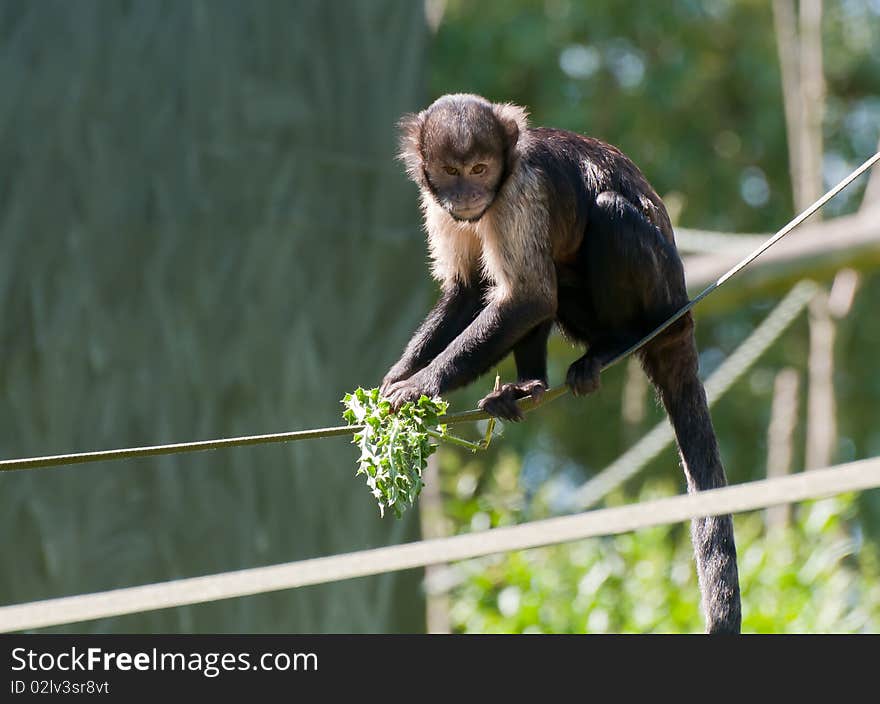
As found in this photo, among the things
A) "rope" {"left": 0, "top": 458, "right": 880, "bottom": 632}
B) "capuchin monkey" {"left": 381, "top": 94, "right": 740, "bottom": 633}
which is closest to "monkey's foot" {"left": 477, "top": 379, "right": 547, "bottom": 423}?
"capuchin monkey" {"left": 381, "top": 94, "right": 740, "bottom": 633}

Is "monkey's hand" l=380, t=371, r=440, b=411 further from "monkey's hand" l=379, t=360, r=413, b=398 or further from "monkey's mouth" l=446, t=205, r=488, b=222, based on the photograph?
"monkey's mouth" l=446, t=205, r=488, b=222

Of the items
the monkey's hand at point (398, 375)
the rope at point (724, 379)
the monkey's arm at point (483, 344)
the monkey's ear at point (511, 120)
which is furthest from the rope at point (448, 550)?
the rope at point (724, 379)

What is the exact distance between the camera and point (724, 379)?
6.90 meters

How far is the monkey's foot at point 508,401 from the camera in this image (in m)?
3.22

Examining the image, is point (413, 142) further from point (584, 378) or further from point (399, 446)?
point (399, 446)

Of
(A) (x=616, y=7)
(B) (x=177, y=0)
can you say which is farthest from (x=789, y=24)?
(B) (x=177, y=0)

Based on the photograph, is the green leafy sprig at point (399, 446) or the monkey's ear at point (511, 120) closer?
the green leafy sprig at point (399, 446)

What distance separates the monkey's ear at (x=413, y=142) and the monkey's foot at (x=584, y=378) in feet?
2.67

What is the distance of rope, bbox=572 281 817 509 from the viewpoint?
6.58 meters

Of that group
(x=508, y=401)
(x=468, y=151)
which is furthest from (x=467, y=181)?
(x=508, y=401)

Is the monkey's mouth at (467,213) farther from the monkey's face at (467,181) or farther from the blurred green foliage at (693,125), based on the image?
the blurred green foliage at (693,125)

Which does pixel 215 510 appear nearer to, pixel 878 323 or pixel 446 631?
pixel 446 631

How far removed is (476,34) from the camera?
37.1 ft

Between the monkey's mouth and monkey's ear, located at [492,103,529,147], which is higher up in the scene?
monkey's ear, located at [492,103,529,147]
